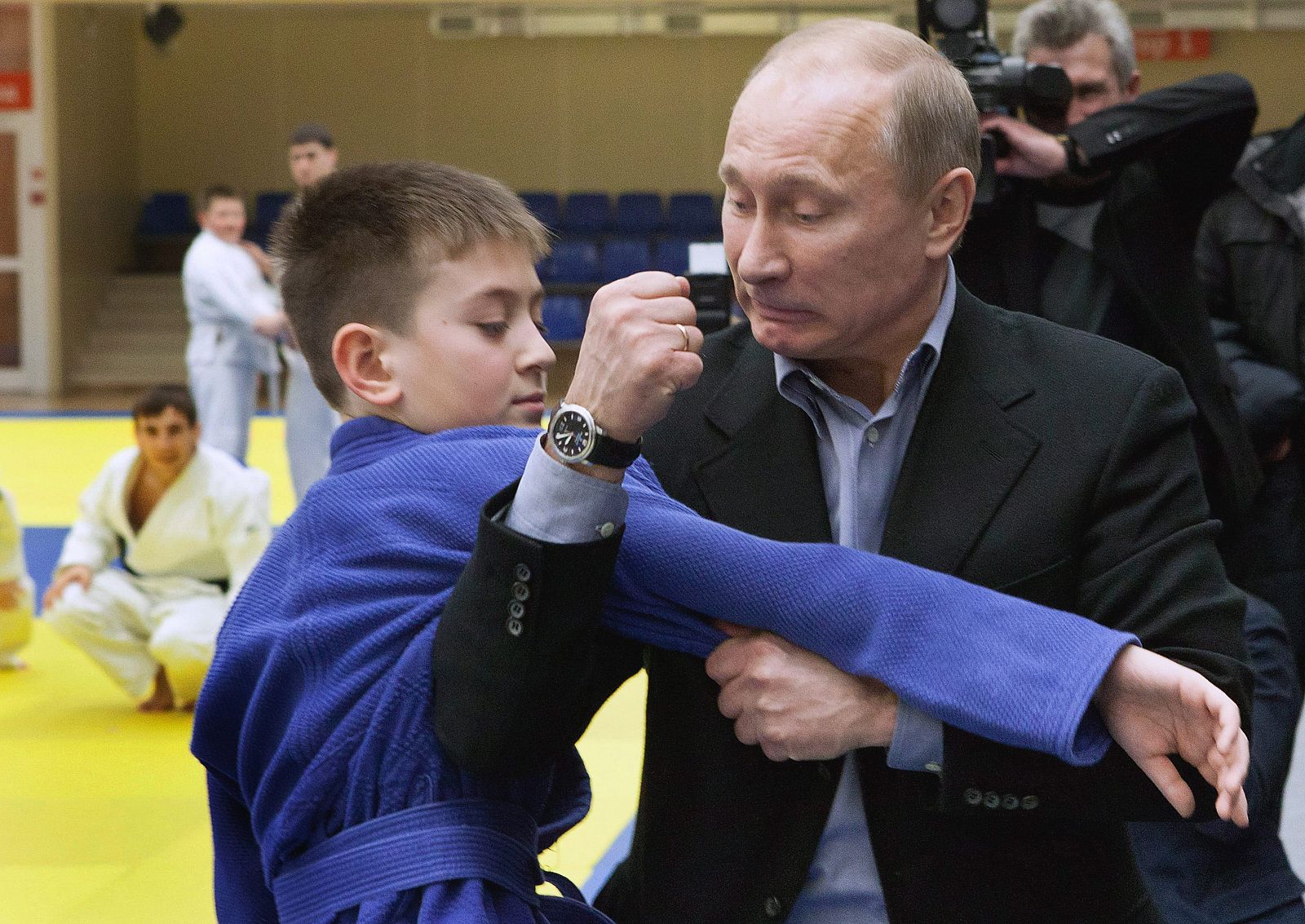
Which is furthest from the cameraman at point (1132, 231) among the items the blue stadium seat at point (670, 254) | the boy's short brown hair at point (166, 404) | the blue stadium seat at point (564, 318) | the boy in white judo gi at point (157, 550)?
A: the blue stadium seat at point (670, 254)

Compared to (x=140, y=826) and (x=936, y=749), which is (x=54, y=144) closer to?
(x=140, y=826)

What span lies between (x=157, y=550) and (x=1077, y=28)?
4013mm

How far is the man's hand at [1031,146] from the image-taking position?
305cm

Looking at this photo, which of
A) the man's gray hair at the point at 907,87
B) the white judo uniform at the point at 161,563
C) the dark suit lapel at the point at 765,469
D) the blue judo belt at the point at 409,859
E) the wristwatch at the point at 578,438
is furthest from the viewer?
the white judo uniform at the point at 161,563

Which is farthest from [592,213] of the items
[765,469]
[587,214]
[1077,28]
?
[765,469]

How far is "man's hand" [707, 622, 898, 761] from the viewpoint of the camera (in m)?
1.51

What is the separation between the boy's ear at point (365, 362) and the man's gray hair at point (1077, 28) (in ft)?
7.42

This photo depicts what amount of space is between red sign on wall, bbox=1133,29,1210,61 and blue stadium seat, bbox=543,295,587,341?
731cm

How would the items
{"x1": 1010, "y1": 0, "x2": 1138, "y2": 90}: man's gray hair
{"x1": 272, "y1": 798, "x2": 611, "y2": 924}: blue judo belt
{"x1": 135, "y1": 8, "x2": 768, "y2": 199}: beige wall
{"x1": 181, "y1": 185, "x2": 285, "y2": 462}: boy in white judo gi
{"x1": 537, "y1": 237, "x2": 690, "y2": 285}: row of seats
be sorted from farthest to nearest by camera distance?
1. {"x1": 135, "y1": 8, "x2": 768, "y2": 199}: beige wall
2. {"x1": 537, "y1": 237, "x2": 690, "y2": 285}: row of seats
3. {"x1": 181, "y1": 185, "x2": 285, "y2": 462}: boy in white judo gi
4. {"x1": 1010, "y1": 0, "x2": 1138, "y2": 90}: man's gray hair
5. {"x1": 272, "y1": 798, "x2": 611, "y2": 924}: blue judo belt

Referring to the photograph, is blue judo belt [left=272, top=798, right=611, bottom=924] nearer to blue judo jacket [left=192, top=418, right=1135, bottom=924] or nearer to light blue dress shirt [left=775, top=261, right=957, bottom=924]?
blue judo jacket [left=192, top=418, right=1135, bottom=924]

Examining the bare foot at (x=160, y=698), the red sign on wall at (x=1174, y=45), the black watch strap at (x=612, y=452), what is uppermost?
the red sign on wall at (x=1174, y=45)

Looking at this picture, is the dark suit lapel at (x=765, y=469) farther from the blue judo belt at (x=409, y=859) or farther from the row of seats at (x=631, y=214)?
the row of seats at (x=631, y=214)

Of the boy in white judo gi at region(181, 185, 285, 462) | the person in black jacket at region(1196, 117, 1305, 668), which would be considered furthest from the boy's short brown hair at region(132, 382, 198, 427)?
the person in black jacket at region(1196, 117, 1305, 668)

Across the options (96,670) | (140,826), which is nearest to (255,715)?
(140,826)
